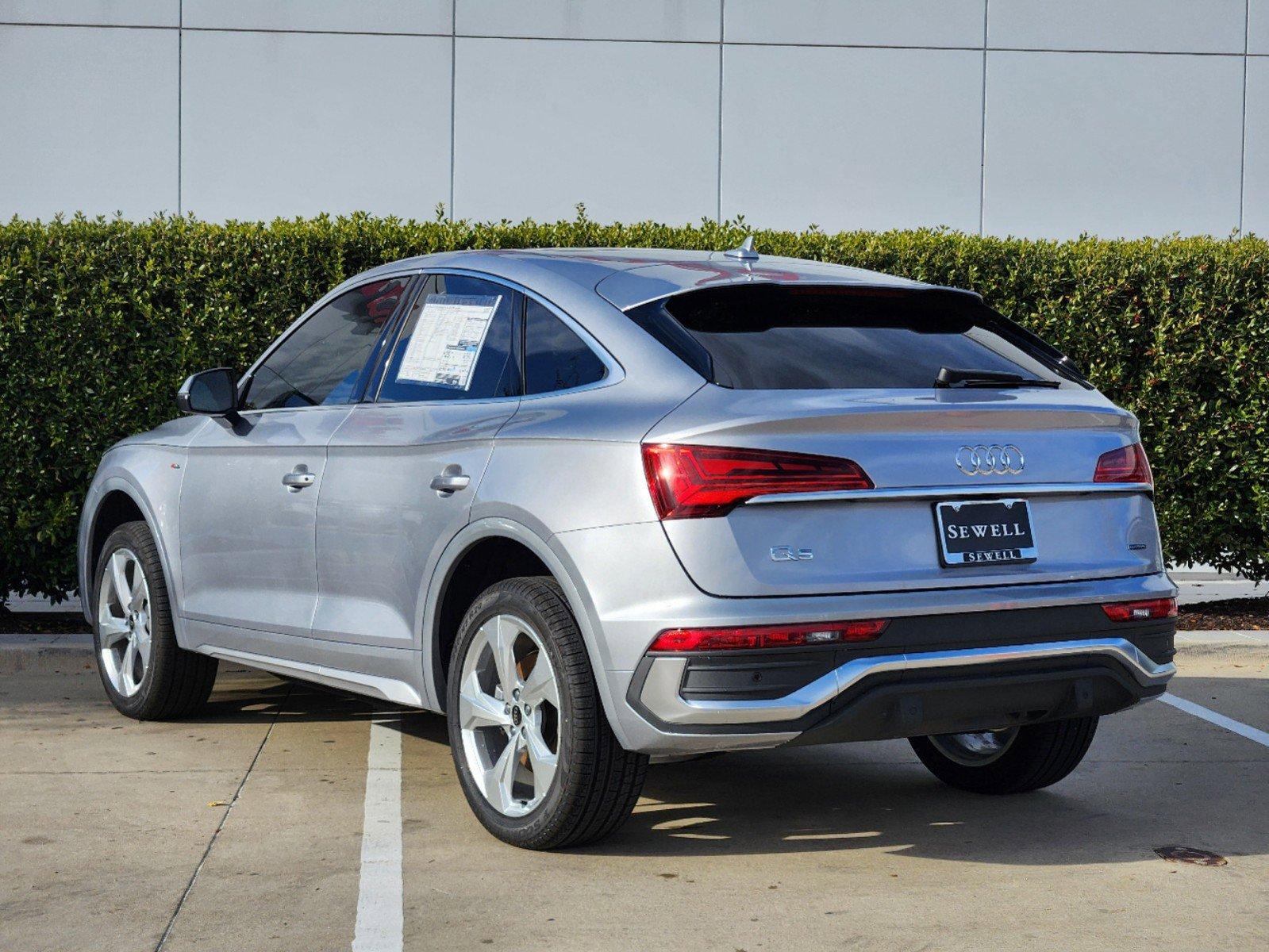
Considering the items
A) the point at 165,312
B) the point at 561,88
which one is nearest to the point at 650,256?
the point at 165,312

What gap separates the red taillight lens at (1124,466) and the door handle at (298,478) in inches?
102

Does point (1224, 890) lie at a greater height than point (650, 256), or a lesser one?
lesser

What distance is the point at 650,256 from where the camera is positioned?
5.18 meters

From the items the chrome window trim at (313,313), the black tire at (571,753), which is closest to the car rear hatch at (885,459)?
the black tire at (571,753)

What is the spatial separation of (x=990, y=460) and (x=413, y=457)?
1.78 m

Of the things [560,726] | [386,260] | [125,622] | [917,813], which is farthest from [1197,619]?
[560,726]

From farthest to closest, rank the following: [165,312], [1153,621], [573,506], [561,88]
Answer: [561,88] < [165,312] < [1153,621] < [573,506]

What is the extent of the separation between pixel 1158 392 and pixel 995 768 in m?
4.53

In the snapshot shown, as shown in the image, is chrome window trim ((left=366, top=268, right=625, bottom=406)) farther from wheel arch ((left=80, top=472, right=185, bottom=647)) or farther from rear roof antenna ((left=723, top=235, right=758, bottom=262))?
wheel arch ((left=80, top=472, right=185, bottom=647))

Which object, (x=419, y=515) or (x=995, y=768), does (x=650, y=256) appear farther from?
(x=995, y=768)

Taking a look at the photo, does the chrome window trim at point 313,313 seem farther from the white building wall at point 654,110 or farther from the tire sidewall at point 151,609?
the white building wall at point 654,110

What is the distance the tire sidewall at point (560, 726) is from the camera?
4285 mm

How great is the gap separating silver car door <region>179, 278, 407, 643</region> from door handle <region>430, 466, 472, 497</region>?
30.4 inches

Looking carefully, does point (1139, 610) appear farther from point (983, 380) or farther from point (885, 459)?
point (885, 459)
